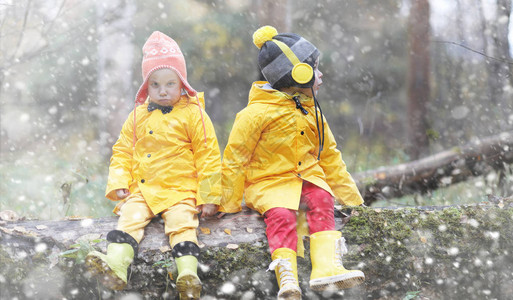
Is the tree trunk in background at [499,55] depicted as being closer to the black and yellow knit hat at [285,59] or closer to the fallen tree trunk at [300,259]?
the fallen tree trunk at [300,259]

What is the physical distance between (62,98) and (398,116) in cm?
1006

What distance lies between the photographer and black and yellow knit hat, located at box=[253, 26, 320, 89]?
3078 millimetres

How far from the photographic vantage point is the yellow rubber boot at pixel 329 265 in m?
2.75

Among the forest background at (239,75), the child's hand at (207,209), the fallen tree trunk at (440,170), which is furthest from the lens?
the forest background at (239,75)

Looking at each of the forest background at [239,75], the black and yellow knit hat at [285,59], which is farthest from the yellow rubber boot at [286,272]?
the forest background at [239,75]

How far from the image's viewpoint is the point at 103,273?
2625 millimetres

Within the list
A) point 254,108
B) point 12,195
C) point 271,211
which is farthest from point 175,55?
point 12,195

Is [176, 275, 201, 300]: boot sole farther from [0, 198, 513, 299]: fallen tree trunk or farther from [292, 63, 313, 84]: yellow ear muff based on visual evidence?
[292, 63, 313, 84]: yellow ear muff

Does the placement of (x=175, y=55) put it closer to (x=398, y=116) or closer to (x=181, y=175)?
(x=181, y=175)

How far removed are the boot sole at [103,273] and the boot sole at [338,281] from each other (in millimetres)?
1246

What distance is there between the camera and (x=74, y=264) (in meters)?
2.83

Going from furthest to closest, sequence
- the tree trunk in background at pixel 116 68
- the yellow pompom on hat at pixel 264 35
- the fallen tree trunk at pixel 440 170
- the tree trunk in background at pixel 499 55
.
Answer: the tree trunk in background at pixel 116 68 → the tree trunk in background at pixel 499 55 → the fallen tree trunk at pixel 440 170 → the yellow pompom on hat at pixel 264 35

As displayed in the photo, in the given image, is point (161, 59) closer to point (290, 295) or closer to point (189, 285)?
point (189, 285)

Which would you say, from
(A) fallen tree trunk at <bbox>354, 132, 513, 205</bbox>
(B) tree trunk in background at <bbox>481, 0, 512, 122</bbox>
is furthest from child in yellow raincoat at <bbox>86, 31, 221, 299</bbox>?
(B) tree trunk in background at <bbox>481, 0, 512, 122</bbox>
